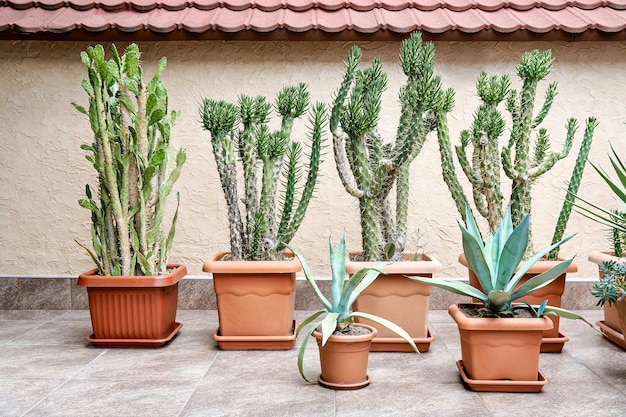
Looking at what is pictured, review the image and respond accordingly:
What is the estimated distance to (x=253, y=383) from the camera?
2.98 meters

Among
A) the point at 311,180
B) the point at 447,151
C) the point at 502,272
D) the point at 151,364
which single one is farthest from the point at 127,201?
the point at 502,272

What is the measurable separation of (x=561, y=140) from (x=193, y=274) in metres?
2.64

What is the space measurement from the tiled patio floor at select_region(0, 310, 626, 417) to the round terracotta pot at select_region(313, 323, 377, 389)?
0.06 metres

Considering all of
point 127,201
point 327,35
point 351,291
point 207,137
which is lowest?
point 351,291

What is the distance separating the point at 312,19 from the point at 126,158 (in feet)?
5.15

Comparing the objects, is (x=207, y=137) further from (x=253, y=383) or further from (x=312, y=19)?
(x=253, y=383)

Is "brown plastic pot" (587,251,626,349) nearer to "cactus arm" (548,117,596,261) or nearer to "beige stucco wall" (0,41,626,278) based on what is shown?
"cactus arm" (548,117,596,261)

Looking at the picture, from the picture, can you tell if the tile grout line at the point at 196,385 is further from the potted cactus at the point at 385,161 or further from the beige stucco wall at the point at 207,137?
the beige stucco wall at the point at 207,137

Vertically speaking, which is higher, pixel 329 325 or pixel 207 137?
pixel 207 137

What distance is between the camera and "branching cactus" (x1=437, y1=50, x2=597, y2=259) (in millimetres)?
3488

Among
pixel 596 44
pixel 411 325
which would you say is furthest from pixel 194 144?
pixel 596 44

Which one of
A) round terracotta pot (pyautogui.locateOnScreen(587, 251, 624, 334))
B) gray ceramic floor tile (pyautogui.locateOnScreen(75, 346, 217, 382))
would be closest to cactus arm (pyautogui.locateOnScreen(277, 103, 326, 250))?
gray ceramic floor tile (pyautogui.locateOnScreen(75, 346, 217, 382))

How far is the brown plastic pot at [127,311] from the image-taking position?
3514mm

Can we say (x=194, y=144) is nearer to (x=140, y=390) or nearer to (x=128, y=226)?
(x=128, y=226)
